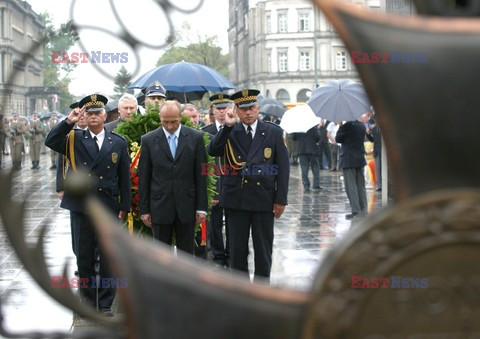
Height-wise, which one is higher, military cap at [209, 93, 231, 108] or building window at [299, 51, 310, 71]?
building window at [299, 51, 310, 71]

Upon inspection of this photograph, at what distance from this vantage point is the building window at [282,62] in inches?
3016

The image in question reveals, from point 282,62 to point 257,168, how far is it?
240 feet

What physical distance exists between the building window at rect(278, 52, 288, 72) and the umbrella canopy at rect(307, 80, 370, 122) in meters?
63.3

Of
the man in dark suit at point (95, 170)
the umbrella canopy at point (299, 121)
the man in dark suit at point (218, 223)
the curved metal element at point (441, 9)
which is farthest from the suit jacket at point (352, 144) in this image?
the curved metal element at point (441, 9)

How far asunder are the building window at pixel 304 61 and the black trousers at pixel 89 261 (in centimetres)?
7018

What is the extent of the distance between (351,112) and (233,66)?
76464 mm

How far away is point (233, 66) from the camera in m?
88.2

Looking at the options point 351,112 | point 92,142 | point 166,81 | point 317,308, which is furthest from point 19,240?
point 351,112

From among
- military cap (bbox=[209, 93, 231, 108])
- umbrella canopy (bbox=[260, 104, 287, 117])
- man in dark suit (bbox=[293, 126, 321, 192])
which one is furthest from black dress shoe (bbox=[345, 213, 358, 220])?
umbrella canopy (bbox=[260, 104, 287, 117])

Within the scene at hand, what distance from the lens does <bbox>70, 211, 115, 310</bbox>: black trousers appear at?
6.27 m

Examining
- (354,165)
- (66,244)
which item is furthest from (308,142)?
(66,244)

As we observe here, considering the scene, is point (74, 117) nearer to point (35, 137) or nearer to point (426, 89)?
point (426, 89)

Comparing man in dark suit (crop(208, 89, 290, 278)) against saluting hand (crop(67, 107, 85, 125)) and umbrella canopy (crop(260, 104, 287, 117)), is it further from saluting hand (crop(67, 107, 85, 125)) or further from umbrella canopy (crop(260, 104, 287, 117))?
umbrella canopy (crop(260, 104, 287, 117))

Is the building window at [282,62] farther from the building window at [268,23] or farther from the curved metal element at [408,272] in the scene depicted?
the curved metal element at [408,272]
